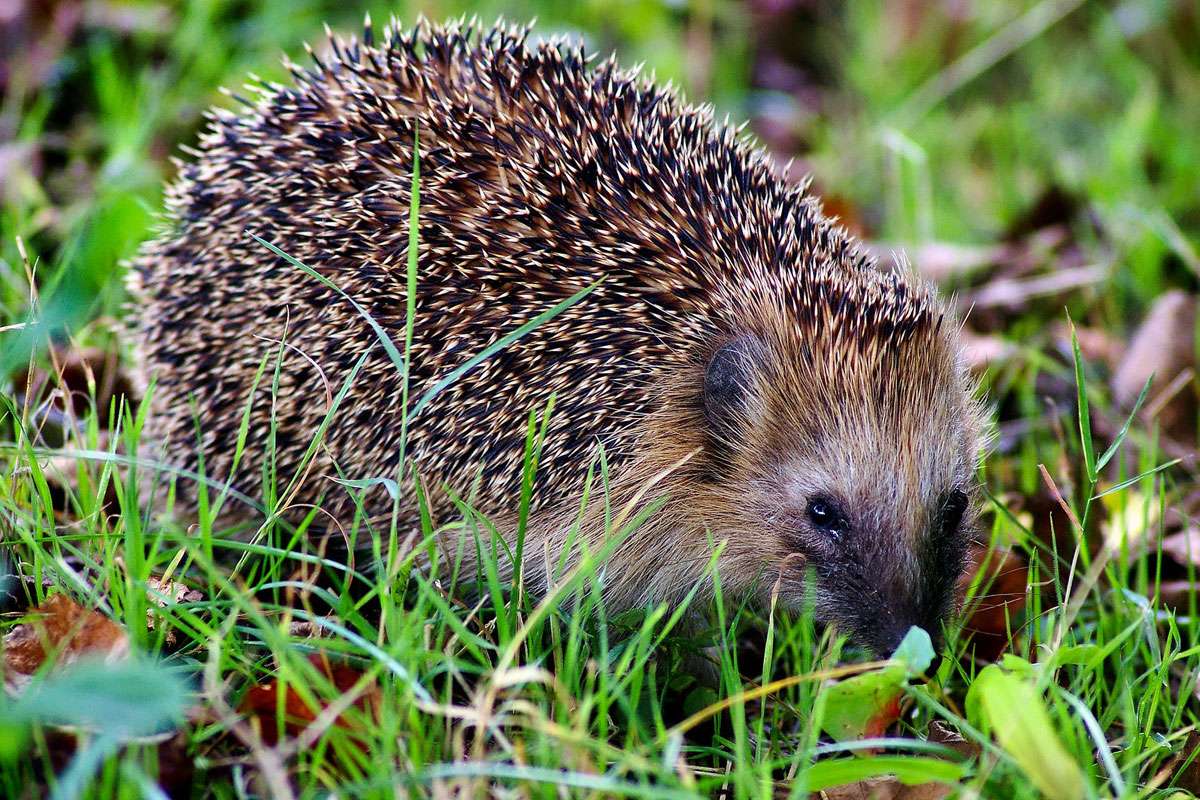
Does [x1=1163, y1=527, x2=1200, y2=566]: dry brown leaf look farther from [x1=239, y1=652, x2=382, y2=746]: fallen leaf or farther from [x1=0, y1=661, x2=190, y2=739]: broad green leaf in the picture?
[x1=0, y1=661, x2=190, y2=739]: broad green leaf

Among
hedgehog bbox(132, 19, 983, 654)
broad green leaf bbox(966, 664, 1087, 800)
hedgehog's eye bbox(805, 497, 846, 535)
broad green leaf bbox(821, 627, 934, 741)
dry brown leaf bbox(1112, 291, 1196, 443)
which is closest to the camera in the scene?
broad green leaf bbox(966, 664, 1087, 800)

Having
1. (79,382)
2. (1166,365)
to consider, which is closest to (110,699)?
(79,382)

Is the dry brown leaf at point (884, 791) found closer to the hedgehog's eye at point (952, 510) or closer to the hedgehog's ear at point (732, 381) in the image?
the hedgehog's eye at point (952, 510)

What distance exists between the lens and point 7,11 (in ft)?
24.8

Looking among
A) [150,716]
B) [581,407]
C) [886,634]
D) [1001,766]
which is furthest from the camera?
[581,407]

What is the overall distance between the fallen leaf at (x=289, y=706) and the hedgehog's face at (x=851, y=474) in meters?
1.49

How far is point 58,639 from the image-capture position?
365 centimetres

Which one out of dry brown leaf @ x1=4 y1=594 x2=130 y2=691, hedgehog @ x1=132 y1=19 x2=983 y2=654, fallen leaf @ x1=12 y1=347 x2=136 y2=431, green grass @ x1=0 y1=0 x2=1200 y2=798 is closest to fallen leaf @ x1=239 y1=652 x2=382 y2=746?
green grass @ x1=0 y1=0 x2=1200 y2=798

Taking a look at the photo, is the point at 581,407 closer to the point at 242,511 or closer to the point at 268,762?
the point at 242,511

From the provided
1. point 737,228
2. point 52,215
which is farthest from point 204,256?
point 737,228

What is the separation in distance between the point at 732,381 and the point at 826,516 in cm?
57

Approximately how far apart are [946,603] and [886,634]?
296 millimetres

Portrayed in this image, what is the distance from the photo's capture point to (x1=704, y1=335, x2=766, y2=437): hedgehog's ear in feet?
14.9

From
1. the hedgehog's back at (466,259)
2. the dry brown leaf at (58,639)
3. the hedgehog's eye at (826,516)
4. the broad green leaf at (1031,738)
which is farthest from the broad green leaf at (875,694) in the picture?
the dry brown leaf at (58,639)
